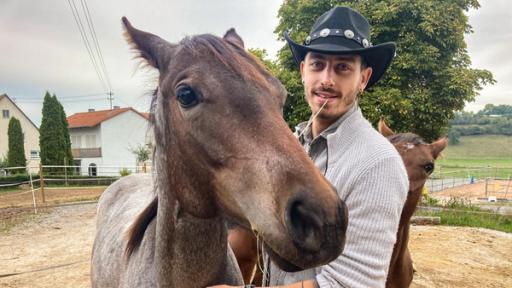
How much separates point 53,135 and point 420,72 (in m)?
31.6

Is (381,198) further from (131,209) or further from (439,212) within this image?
(439,212)

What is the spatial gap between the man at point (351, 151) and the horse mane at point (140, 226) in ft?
2.72

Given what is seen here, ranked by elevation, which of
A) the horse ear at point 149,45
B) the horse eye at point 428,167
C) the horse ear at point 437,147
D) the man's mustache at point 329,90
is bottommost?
the horse eye at point 428,167

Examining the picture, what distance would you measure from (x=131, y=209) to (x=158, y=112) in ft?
6.52

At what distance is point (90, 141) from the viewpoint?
143ft

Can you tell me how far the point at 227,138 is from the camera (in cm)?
143

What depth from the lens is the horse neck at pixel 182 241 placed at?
1.76 metres

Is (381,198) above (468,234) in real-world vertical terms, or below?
above

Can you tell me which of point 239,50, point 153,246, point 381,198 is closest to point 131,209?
point 153,246

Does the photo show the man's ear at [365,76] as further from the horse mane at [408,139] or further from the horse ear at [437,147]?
the horse ear at [437,147]

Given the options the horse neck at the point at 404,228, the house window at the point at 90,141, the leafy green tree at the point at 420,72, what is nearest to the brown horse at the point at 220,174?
the horse neck at the point at 404,228

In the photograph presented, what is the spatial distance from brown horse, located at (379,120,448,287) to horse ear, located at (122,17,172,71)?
2.72 metres

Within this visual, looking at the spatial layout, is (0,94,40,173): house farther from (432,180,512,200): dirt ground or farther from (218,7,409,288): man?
(218,7,409,288): man

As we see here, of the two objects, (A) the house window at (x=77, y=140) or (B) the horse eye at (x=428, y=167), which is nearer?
(B) the horse eye at (x=428, y=167)
